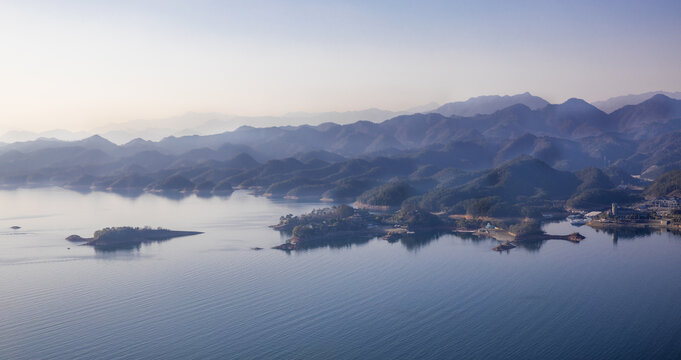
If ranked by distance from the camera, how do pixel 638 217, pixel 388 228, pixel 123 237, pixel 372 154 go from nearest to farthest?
pixel 123 237
pixel 388 228
pixel 638 217
pixel 372 154

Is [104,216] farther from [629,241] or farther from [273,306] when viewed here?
[629,241]

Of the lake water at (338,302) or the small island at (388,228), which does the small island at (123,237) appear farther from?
the small island at (388,228)

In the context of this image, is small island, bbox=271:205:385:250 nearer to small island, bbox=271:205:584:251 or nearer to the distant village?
small island, bbox=271:205:584:251

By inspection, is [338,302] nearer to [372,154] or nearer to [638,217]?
[638,217]

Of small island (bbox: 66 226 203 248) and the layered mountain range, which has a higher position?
the layered mountain range

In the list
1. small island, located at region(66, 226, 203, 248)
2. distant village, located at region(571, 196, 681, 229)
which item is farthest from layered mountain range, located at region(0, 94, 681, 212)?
small island, located at region(66, 226, 203, 248)

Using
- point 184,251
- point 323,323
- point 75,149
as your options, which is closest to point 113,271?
point 184,251

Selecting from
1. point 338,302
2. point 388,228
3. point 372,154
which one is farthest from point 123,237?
point 372,154

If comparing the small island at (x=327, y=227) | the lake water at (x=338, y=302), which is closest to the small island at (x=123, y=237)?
the lake water at (x=338, y=302)
